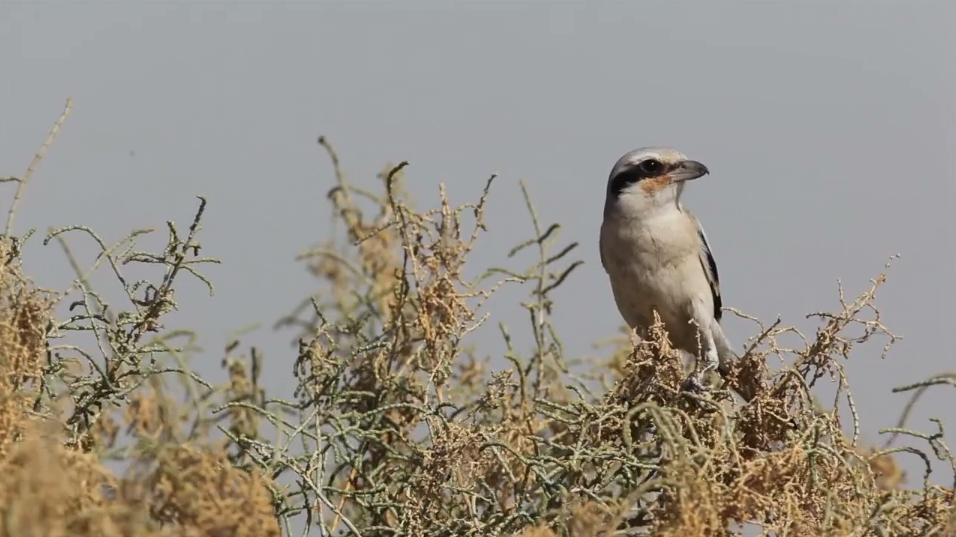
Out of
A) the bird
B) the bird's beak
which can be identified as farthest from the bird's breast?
the bird's beak

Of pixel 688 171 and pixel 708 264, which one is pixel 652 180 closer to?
pixel 688 171

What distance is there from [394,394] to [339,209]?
4.92 feet

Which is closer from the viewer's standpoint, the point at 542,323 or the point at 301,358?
the point at 301,358

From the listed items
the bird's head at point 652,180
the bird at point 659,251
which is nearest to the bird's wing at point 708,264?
the bird at point 659,251

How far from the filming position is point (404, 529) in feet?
10.8

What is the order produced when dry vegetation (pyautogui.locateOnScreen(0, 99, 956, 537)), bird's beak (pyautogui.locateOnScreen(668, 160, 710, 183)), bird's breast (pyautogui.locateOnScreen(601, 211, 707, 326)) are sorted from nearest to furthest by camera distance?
dry vegetation (pyautogui.locateOnScreen(0, 99, 956, 537)), bird's breast (pyautogui.locateOnScreen(601, 211, 707, 326)), bird's beak (pyautogui.locateOnScreen(668, 160, 710, 183))

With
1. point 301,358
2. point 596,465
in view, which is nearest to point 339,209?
point 301,358

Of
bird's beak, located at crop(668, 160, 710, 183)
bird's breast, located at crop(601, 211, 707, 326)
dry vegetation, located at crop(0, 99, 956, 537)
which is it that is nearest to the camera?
dry vegetation, located at crop(0, 99, 956, 537)

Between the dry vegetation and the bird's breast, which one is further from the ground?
the bird's breast

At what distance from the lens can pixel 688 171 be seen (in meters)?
5.41

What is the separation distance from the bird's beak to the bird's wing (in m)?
0.19

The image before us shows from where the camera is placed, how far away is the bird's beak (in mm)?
5362

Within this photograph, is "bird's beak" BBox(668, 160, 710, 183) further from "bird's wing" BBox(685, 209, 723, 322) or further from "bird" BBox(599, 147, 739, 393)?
"bird's wing" BBox(685, 209, 723, 322)

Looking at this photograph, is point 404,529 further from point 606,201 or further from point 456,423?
point 606,201
